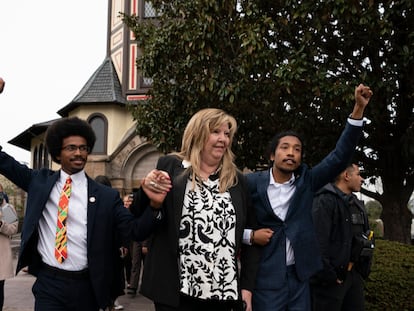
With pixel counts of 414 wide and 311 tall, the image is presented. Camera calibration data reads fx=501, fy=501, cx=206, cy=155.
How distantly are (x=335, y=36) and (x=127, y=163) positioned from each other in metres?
14.4

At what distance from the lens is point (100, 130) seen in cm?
2373

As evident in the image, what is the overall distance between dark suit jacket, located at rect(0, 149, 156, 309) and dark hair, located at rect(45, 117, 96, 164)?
190 millimetres

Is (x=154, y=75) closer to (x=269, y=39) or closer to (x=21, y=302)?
(x=269, y=39)

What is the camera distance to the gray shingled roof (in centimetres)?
2341

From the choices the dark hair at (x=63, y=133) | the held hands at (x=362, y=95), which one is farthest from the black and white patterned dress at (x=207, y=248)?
the held hands at (x=362, y=95)

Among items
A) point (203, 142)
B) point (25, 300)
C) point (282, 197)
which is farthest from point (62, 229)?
point (25, 300)

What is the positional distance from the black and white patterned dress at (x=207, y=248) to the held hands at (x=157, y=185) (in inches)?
8.9

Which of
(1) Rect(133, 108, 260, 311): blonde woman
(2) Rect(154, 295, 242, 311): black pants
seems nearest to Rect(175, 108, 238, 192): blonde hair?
(1) Rect(133, 108, 260, 311): blonde woman

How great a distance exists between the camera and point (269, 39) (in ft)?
28.9

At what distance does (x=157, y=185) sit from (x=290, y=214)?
3.79 ft

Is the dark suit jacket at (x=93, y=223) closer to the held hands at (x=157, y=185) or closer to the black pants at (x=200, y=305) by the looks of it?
the held hands at (x=157, y=185)

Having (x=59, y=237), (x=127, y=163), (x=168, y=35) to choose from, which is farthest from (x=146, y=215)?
(x=127, y=163)

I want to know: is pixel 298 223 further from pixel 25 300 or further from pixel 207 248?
pixel 25 300

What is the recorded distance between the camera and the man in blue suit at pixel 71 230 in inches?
128
